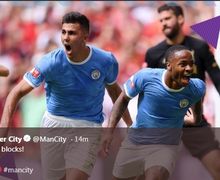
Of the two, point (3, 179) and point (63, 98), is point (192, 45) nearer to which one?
point (63, 98)

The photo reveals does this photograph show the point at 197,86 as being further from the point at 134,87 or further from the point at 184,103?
the point at 134,87

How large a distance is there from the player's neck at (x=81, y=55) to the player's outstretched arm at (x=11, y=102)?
0.19m

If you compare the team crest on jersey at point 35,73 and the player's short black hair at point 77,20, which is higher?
the player's short black hair at point 77,20

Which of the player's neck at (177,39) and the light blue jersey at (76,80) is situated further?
the player's neck at (177,39)

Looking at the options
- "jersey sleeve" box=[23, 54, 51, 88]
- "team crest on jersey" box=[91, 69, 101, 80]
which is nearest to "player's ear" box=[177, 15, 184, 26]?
"team crest on jersey" box=[91, 69, 101, 80]

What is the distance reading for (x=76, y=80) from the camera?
2.63m

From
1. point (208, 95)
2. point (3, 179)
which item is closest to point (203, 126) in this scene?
point (208, 95)

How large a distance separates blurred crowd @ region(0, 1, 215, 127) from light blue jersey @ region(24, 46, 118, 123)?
322 mm

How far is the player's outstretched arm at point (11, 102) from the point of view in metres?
2.51

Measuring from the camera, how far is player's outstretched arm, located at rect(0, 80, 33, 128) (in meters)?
2.51

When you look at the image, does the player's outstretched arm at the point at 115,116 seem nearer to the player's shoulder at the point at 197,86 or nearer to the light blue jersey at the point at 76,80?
the light blue jersey at the point at 76,80

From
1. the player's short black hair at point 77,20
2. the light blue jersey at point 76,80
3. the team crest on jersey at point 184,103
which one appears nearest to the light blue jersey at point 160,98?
the team crest on jersey at point 184,103

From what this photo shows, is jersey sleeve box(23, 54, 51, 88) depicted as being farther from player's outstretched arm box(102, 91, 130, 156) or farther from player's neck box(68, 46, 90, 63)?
player's outstretched arm box(102, 91, 130, 156)

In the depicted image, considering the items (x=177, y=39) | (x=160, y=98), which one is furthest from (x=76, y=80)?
(x=177, y=39)
